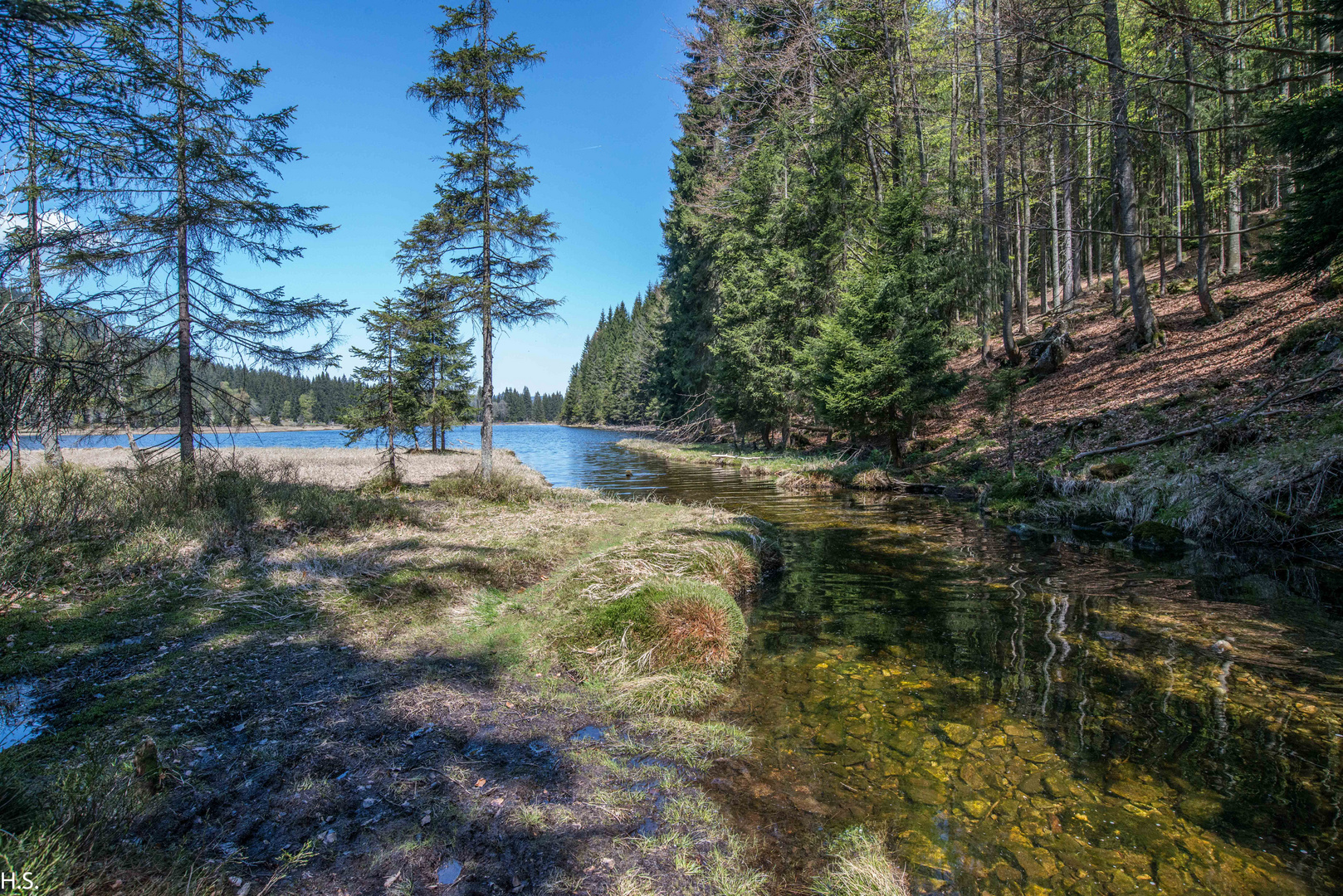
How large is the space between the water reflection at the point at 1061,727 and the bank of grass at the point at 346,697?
671 mm

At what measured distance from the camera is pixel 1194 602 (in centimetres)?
640

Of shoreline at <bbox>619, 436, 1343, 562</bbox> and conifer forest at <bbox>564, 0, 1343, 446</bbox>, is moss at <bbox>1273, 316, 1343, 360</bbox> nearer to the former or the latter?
conifer forest at <bbox>564, 0, 1343, 446</bbox>

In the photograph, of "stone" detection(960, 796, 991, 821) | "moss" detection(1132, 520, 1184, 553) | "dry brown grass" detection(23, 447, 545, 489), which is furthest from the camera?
"dry brown grass" detection(23, 447, 545, 489)

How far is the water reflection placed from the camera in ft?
9.30

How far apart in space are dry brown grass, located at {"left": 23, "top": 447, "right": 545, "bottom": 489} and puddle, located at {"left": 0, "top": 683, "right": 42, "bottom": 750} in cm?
758

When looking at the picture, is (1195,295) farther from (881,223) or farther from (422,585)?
(422,585)

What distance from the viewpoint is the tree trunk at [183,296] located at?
31.6 ft

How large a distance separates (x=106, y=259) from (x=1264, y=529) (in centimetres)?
1942

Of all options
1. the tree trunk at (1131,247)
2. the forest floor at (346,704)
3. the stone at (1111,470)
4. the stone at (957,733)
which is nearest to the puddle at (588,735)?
the forest floor at (346,704)

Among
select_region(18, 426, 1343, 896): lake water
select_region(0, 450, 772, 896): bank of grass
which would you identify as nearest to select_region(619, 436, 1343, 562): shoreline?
select_region(18, 426, 1343, 896): lake water

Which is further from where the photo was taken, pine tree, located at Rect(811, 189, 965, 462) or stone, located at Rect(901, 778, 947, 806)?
pine tree, located at Rect(811, 189, 965, 462)

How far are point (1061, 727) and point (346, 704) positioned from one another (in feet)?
17.2

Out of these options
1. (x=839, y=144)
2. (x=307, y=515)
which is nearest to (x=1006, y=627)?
(x=307, y=515)

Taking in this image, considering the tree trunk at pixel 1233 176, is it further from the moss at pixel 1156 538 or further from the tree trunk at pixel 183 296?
the tree trunk at pixel 183 296
